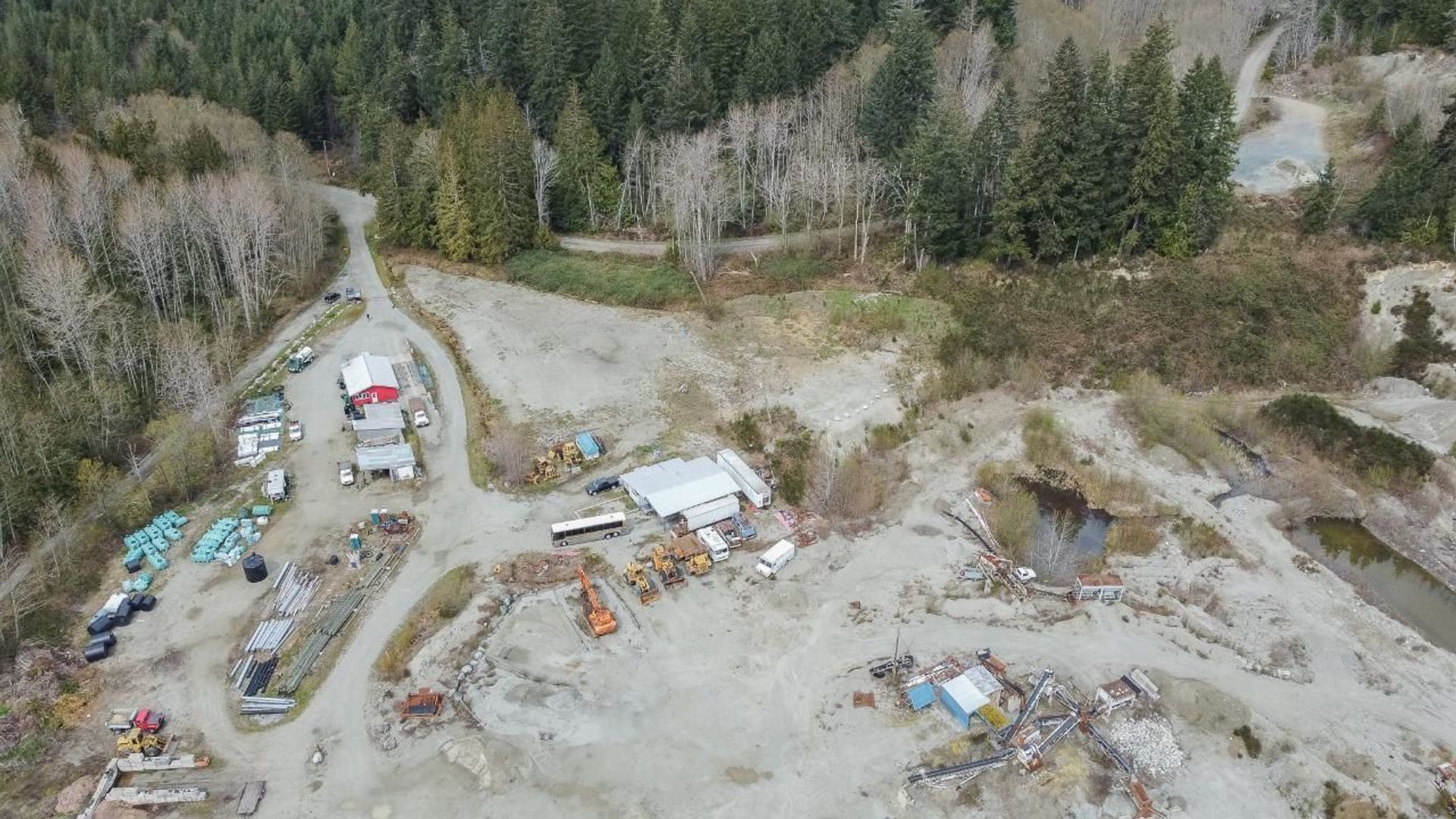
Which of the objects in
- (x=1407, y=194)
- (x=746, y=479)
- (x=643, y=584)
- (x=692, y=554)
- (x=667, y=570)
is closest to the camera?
(x=643, y=584)

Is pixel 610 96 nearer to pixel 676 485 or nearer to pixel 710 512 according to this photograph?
pixel 676 485

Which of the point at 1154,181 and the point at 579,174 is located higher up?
the point at 1154,181

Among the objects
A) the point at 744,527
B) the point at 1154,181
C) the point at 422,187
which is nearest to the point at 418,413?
the point at 744,527

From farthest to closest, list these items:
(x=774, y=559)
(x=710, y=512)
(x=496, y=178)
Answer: (x=496, y=178), (x=710, y=512), (x=774, y=559)

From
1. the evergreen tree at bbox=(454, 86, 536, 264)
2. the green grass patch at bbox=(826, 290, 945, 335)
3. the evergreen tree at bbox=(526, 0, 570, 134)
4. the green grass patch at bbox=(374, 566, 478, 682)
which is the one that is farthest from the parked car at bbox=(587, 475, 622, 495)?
the evergreen tree at bbox=(526, 0, 570, 134)

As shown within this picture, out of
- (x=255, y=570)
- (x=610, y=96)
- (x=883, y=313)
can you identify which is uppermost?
(x=610, y=96)

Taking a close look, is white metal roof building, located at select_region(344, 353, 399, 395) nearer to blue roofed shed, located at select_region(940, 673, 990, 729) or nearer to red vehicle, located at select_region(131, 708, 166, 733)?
red vehicle, located at select_region(131, 708, 166, 733)

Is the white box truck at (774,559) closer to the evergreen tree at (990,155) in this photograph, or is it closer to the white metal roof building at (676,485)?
the white metal roof building at (676,485)
